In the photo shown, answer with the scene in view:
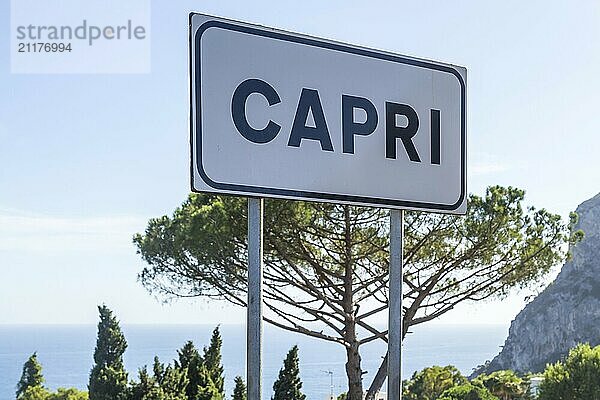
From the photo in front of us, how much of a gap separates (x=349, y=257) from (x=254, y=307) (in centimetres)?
672

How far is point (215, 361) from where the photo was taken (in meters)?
8.61

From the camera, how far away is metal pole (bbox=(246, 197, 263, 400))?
89 centimetres

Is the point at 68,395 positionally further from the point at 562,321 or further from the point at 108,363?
the point at 562,321

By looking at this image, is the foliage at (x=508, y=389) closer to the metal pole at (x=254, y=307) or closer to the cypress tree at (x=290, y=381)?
the cypress tree at (x=290, y=381)

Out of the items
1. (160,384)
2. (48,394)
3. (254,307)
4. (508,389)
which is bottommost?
(48,394)

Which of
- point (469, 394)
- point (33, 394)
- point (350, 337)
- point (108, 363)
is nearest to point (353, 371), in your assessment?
point (350, 337)

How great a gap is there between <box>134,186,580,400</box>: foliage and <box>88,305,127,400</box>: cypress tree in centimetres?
101

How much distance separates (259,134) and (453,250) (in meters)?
6.98

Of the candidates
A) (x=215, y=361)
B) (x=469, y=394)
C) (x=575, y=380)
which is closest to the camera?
(x=215, y=361)


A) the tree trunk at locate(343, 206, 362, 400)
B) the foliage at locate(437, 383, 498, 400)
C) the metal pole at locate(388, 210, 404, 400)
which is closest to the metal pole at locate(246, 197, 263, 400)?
the metal pole at locate(388, 210, 404, 400)

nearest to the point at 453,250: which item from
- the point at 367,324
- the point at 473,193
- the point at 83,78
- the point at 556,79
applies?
the point at 473,193

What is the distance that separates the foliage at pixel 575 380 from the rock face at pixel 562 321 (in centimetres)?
1848

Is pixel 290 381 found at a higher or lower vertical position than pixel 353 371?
lower

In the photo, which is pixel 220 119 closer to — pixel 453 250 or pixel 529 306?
pixel 453 250
